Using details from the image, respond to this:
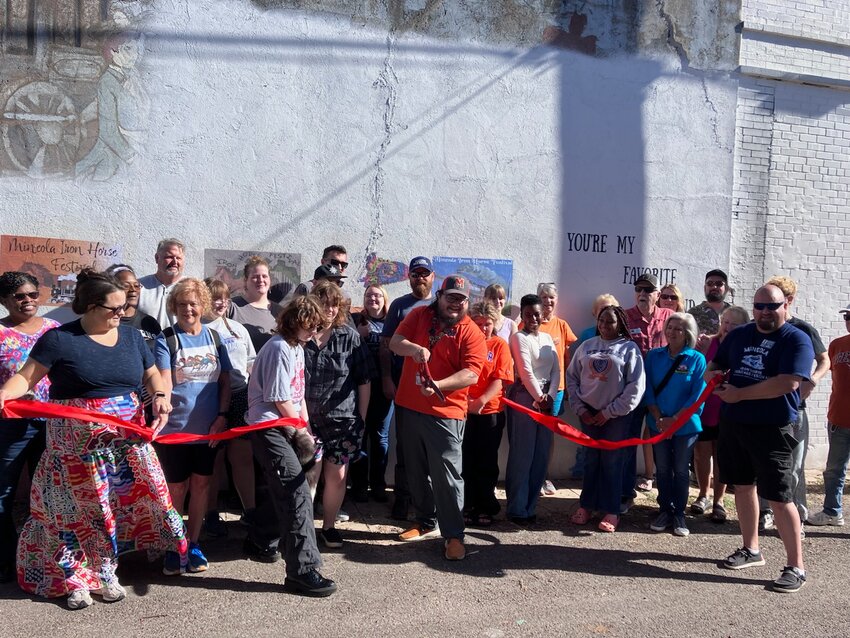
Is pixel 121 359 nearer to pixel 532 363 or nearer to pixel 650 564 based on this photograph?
pixel 532 363

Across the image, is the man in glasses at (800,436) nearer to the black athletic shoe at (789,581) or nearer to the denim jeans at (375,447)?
the black athletic shoe at (789,581)

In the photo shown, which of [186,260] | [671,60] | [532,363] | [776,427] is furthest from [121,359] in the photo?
[671,60]

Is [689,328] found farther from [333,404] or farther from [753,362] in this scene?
[333,404]

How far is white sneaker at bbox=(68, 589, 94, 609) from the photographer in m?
4.52

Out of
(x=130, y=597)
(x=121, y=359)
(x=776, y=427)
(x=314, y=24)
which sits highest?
(x=314, y=24)

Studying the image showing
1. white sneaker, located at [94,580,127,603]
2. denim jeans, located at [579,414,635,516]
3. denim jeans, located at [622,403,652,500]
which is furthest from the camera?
denim jeans, located at [622,403,652,500]

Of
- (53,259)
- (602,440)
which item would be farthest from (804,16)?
(53,259)

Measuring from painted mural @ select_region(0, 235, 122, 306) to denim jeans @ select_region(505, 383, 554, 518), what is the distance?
4.05 metres

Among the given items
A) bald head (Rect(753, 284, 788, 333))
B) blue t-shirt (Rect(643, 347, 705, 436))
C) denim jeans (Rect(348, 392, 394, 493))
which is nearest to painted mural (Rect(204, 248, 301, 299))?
denim jeans (Rect(348, 392, 394, 493))

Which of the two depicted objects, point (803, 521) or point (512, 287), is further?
point (512, 287)

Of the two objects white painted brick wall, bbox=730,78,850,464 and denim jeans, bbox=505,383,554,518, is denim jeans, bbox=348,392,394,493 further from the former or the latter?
white painted brick wall, bbox=730,78,850,464

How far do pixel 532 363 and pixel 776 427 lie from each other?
2.13 meters

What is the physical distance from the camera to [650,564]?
5750mm

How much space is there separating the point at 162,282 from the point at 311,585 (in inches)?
120
